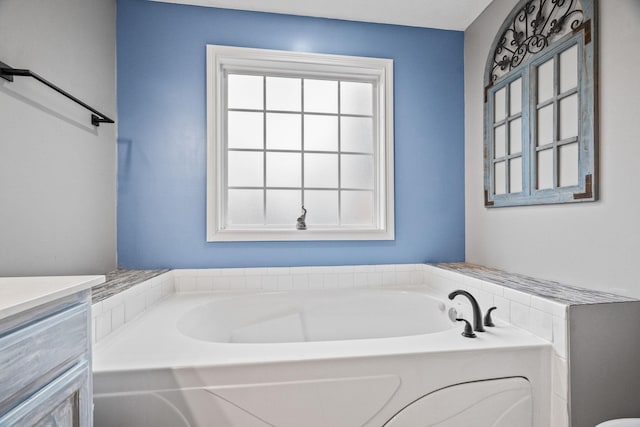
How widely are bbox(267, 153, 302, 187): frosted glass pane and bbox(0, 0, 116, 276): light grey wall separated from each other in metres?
1.00

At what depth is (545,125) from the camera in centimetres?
162

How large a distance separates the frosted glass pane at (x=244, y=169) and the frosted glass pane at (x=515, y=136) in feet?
5.31

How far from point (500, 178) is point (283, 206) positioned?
145 centimetres

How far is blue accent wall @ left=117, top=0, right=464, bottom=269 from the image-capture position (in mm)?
2029

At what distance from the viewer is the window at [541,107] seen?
1390 mm

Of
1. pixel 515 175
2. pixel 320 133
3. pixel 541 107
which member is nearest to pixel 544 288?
pixel 515 175

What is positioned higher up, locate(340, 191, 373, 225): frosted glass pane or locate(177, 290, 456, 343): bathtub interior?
locate(340, 191, 373, 225): frosted glass pane

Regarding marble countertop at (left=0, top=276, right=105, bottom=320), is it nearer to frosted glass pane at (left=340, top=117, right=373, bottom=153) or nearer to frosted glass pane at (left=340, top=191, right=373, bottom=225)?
frosted glass pane at (left=340, top=191, right=373, bottom=225)

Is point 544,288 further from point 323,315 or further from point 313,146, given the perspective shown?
point 313,146

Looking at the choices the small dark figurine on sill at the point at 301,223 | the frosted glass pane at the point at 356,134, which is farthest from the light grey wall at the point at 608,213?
the small dark figurine on sill at the point at 301,223

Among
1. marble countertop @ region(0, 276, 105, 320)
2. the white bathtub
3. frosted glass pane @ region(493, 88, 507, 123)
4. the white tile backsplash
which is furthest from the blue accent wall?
marble countertop @ region(0, 276, 105, 320)

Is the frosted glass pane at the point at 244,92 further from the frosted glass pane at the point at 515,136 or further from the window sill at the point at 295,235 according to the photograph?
the frosted glass pane at the point at 515,136

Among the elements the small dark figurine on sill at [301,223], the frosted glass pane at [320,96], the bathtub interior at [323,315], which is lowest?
the bathtub interior at [323,315]

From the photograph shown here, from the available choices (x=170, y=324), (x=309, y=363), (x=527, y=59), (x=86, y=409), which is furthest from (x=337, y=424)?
(x=527, y=59)
